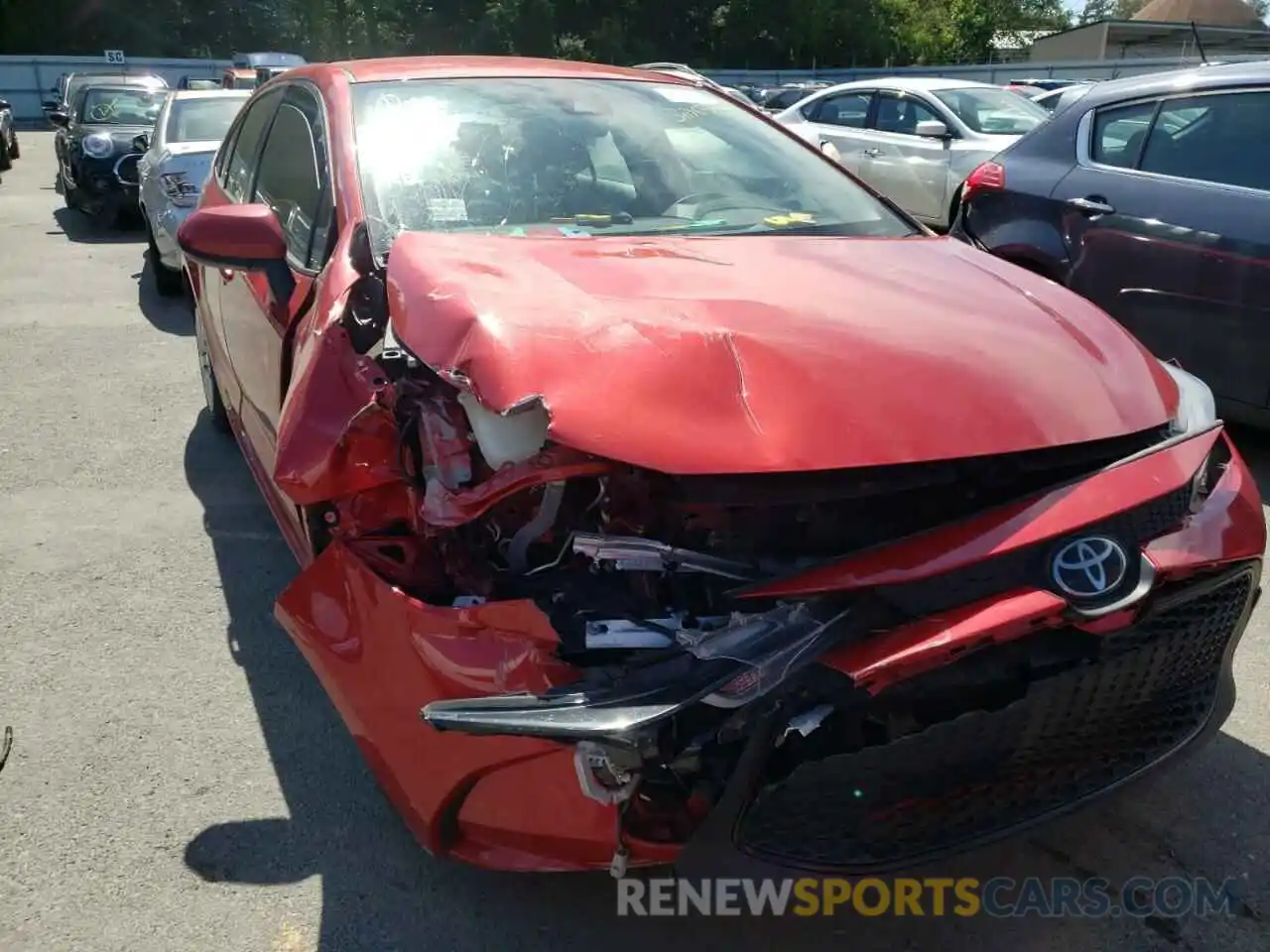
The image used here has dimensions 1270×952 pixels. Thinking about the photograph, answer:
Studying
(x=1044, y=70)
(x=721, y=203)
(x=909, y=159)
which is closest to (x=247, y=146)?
(x=721, y=203)

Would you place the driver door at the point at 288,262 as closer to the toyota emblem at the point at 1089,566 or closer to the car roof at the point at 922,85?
the toyota emblem at the point at 1089,566

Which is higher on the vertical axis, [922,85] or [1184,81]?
[1184,81]

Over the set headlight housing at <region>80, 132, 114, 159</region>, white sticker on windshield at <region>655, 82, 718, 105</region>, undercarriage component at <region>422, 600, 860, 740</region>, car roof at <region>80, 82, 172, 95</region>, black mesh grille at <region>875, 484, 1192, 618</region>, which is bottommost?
headlight housing at <region>80, 132, 114, 159</region>

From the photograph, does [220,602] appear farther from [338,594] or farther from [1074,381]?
[1074,381]

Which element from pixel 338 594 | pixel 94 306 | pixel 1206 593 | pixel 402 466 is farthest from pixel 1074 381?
pixel 94 306

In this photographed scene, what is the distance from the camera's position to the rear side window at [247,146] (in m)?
4.25

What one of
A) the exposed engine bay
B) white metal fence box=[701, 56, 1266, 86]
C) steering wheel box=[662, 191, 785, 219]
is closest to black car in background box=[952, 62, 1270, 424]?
steering wheel box=[662, 191, 785, 219]

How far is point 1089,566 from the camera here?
188 centimetres

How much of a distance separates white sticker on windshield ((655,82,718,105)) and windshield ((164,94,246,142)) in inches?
224

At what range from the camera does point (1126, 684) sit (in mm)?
2012

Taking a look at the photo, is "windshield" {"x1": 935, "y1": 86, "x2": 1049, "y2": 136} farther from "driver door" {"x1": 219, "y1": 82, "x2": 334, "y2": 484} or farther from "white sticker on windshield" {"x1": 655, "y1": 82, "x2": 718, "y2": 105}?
"driver door" {"x1": 219, "y1": 82, "x2": 334, "y2": 484}

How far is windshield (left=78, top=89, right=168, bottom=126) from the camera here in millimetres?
12668

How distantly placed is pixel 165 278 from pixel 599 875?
23.4 feet

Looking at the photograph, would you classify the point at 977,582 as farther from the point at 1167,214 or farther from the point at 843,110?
the point at 843,110
